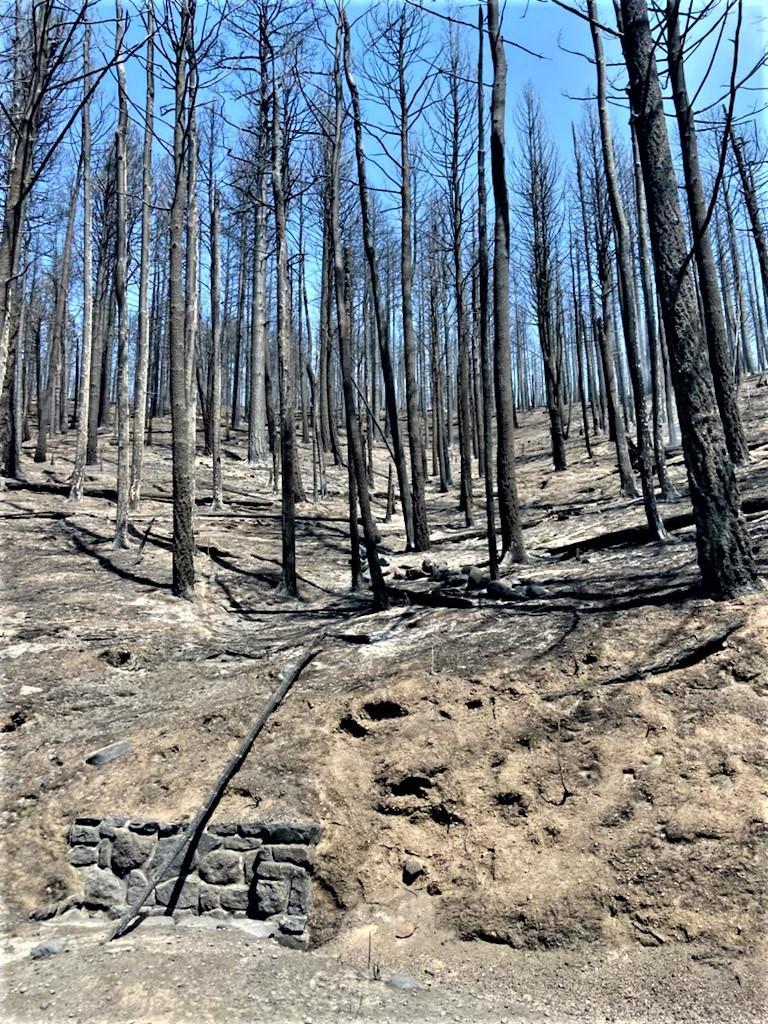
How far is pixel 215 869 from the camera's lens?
4777 mm

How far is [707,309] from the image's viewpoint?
10750 millimetres

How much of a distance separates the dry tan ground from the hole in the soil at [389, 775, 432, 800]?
17 millimetres

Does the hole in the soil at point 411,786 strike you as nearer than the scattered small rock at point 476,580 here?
Yes

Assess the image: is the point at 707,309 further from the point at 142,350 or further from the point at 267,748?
the point at 142,350

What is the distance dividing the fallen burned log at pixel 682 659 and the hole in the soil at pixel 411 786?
1213mm

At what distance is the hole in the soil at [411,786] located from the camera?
4980 mm

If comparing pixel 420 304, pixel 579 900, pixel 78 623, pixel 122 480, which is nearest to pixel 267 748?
pixel 579 900

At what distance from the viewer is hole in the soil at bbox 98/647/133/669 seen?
7.32 metres

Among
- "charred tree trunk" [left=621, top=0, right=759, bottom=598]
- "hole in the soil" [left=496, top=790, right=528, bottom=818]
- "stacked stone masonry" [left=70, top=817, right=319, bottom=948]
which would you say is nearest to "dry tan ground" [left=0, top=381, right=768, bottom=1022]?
"hole in the soil" [left=496, top=790, right=528, bottom=818]

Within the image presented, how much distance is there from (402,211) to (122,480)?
24.9ft

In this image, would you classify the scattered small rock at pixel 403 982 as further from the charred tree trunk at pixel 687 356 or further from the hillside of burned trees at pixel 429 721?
the charred tree trunk at pixel 687 356

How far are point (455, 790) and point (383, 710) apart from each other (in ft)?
3.32

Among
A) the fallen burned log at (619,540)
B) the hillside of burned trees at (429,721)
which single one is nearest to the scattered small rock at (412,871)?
the hillside of burned trees at (429,721)

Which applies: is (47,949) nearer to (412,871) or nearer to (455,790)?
(412,871)
